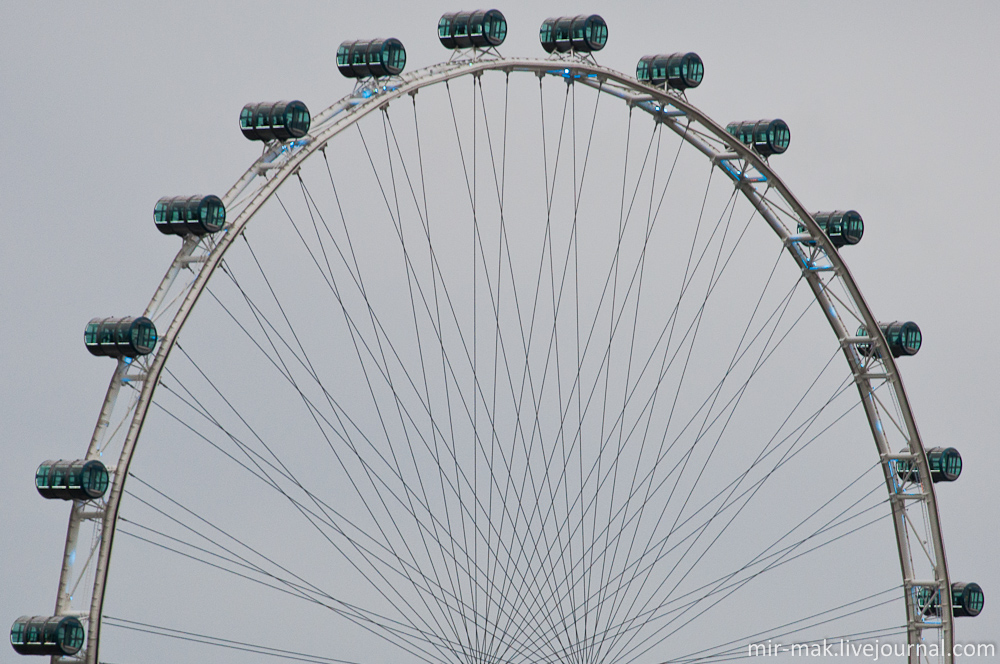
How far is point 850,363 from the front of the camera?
65000mm

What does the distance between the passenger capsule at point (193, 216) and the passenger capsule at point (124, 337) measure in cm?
209

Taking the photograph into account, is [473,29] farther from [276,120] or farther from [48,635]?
[48,635]

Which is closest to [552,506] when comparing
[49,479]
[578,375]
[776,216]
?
[578,375]

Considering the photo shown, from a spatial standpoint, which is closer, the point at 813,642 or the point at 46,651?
the point at 46,651

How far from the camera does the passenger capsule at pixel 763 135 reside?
6178cm

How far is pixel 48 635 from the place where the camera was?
49.0 meters

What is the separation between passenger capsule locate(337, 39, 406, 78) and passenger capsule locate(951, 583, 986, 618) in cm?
2205

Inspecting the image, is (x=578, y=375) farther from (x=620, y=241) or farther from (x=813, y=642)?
(x=813, y=642)

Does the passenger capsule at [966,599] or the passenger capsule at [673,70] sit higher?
the passenger capsule at [673,70]

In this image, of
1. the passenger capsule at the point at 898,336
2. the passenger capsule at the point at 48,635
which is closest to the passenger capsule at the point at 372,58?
the passenger capsule at the point at 48,635

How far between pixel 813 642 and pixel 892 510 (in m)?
4.02

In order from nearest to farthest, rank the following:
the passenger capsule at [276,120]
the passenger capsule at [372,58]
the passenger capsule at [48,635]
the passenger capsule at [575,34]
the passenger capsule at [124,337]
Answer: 1. the passenger capsule at [48,635]
2. the passenger capsule at [124,337]
3. the passenger capsule at [276,120]
4. the passenger capsule at [372,58]
5. the passenger capsule at [575,34]

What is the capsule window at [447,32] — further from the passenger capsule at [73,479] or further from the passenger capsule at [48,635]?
the passenger capsule at [48,635]

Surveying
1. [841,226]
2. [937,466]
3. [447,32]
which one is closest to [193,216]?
[447,32]
